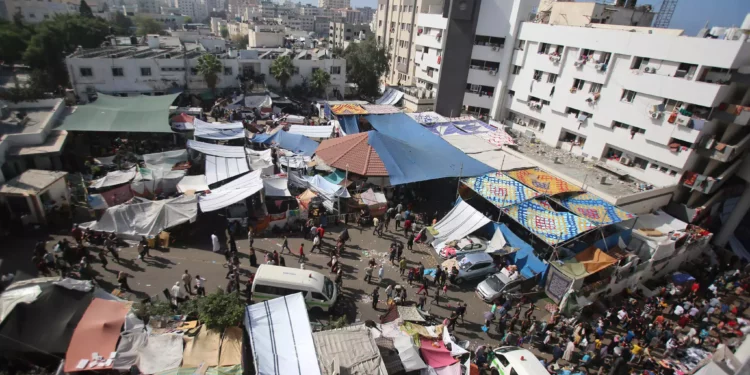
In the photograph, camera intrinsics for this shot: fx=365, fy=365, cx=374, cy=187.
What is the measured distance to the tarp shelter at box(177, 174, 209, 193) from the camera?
55.7 ft

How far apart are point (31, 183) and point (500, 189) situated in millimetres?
19749

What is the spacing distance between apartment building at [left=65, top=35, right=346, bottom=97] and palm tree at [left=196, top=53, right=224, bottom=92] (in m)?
0.84

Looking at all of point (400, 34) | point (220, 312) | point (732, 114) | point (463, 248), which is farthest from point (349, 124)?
point (400, 34)

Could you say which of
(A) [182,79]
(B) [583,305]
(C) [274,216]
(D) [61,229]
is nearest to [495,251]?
(B) [583,305]

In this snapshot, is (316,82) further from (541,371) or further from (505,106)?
(541,371)

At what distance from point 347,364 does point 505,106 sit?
26481 millimetres

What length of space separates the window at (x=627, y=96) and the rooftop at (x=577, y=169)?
3931 mm

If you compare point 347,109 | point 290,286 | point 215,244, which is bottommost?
point 215,244

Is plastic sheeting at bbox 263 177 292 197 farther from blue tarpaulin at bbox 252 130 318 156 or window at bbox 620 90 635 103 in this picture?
window at bbox 620 90 635 103

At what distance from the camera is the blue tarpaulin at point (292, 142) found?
22.6 meters

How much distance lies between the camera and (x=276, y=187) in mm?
17516

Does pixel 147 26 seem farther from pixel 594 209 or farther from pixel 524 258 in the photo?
pixel 594 209

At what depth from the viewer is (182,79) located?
33.5m

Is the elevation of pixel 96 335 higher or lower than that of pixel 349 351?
higher
